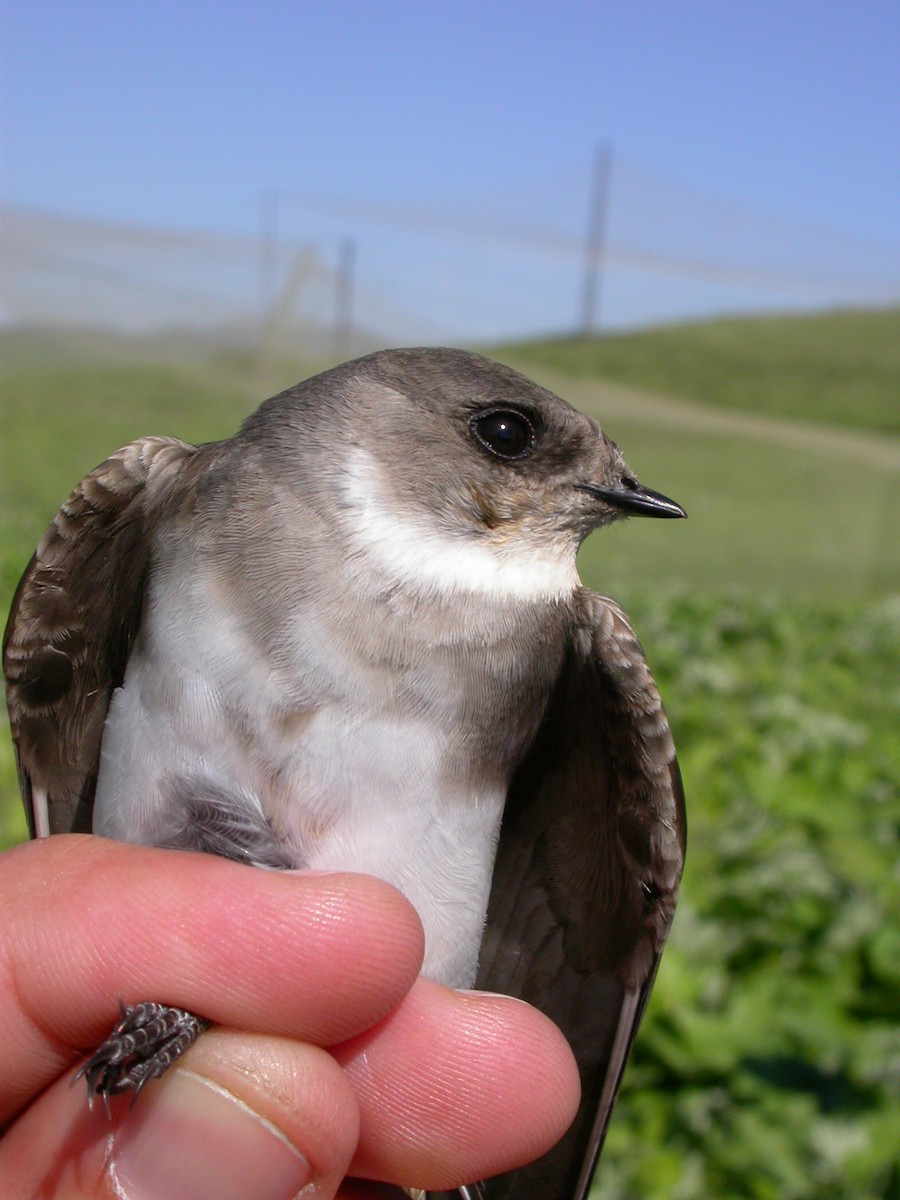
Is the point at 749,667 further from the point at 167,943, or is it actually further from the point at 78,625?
the point at 167,943

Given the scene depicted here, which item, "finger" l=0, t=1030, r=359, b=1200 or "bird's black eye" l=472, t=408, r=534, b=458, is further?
"bird's black eye" l=472, t=408, r=534, b=458

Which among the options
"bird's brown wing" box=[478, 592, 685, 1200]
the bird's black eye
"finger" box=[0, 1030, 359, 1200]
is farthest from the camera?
"bird's brown wing" box=[478, 592, 685, 1200]

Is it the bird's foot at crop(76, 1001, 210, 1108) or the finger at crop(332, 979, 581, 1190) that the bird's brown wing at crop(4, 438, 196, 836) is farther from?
the finger at crop(332, 979, 581, 1190)

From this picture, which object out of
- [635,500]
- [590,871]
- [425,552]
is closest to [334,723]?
[425,552]

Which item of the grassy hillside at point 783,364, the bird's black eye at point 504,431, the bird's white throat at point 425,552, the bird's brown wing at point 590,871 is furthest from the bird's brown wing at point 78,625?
the grassy hillside at point 783,364

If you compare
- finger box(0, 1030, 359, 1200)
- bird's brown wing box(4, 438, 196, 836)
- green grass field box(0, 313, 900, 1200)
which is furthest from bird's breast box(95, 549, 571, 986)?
green grass field box(0, 313, 900, 1200)

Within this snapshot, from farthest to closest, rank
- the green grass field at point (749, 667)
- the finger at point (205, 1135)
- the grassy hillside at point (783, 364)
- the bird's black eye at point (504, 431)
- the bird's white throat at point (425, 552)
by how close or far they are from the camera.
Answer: the grassy hillside at point (783, 364), the green grass field at point (749, 667), the bird's black eye at point (504, 431), the bird's white throat at point (425, 552), the finger at point (205, 1135)

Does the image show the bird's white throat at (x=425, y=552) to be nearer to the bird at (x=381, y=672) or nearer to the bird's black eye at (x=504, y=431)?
the bird at (x=381, y=672)
